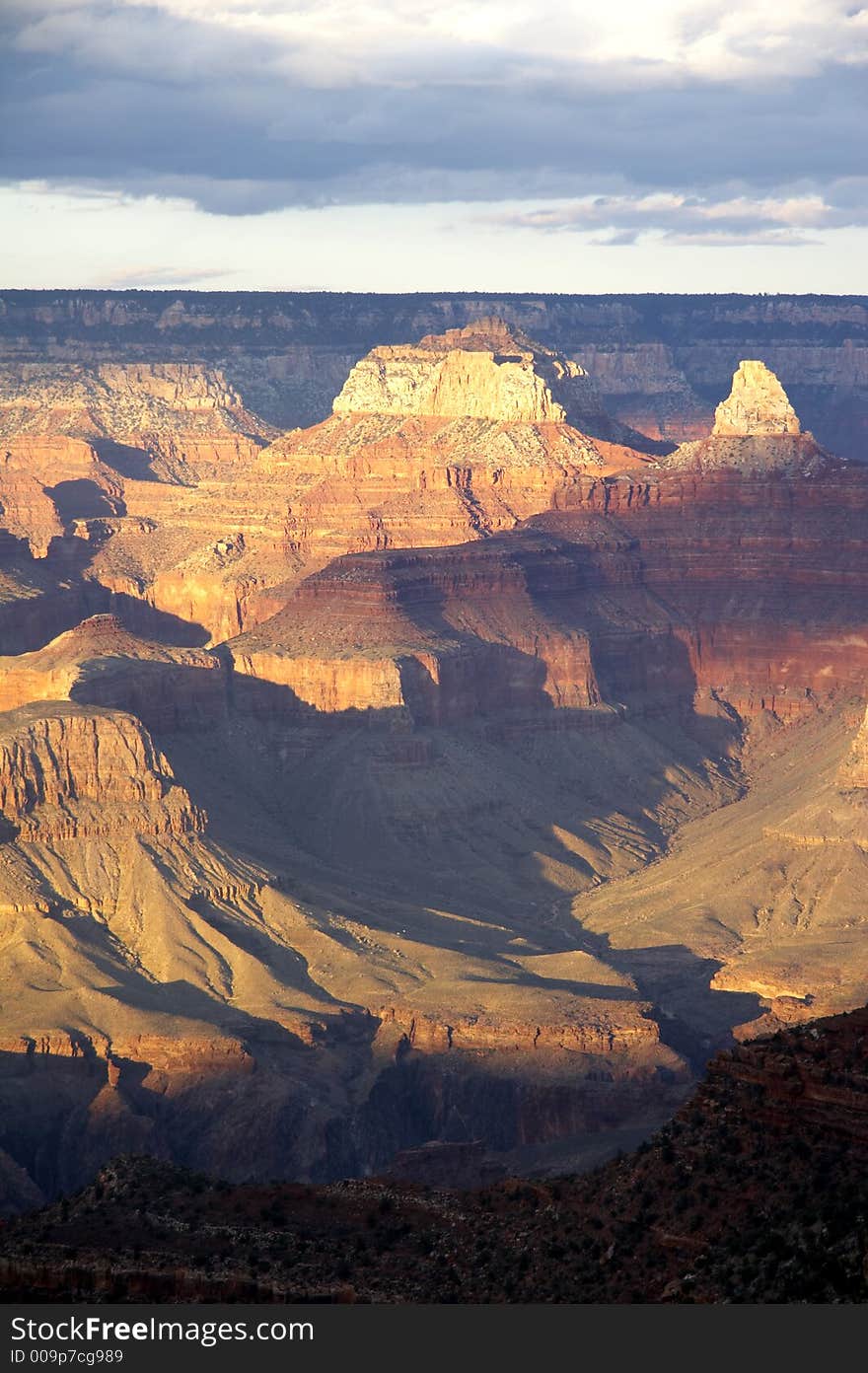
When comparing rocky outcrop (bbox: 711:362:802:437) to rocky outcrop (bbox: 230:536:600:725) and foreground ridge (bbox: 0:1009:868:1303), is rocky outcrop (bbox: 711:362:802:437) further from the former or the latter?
foreground ridge (bbox: 0:1009:868:1303)

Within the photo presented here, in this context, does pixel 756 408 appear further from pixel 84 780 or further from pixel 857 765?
pixel 84 780

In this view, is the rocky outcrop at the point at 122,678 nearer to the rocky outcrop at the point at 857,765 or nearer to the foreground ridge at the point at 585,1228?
the rocky outcrop at the point at 857,765

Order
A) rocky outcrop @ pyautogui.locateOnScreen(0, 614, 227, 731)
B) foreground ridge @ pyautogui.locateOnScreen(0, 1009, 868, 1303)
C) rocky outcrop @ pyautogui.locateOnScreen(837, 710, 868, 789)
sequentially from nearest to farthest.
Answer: foreground ridge @ pyautogui.locateOnScreen(0, 1009, 868, 1303) → rocky outcrop @ pyautogui.locateOnScreen(0, 614, 227, 731) → rocky outcrop @ pyautogui.locateOnScreen(837, 710, 868, 789)

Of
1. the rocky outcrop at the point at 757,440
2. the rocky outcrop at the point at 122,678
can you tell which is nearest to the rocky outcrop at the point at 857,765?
the rocky outcrop at the point at 122,678

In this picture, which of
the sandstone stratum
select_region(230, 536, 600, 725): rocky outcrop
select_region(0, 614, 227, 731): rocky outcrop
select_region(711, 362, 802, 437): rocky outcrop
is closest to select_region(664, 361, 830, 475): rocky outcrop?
select_region(711, 362, 802, 437): rocky outcrop

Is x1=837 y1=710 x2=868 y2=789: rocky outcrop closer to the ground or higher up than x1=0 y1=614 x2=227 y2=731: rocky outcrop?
closer to the ground

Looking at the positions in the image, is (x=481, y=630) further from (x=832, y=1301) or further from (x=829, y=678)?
(x=832, y=1301)
